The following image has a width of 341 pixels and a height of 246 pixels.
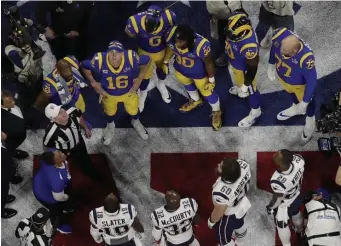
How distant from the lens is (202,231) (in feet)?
25.1

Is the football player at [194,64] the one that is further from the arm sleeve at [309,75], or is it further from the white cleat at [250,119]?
the arm sleeve at [309,75]

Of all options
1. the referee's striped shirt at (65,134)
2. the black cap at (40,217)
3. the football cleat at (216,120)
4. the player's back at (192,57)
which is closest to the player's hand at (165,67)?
the player's back at (192,57)

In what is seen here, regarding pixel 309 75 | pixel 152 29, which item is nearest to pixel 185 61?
pixel 152 29

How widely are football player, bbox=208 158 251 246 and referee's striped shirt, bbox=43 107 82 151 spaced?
1.58 m

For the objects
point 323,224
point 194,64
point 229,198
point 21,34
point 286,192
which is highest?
point 21,34

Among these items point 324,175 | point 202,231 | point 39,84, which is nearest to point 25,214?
point 39,84

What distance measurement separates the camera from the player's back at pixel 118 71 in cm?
696

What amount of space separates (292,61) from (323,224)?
1741mm

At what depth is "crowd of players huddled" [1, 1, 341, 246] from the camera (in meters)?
6.50

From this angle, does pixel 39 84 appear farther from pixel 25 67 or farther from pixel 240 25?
pixel 240 25

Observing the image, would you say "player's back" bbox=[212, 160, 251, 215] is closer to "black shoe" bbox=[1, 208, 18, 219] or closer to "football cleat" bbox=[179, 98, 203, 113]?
"football cleat" bbox=[179, 98, 203, 113]

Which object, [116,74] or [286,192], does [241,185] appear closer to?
[286,192]

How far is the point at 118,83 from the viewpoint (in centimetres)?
710

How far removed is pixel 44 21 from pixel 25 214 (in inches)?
93.2
